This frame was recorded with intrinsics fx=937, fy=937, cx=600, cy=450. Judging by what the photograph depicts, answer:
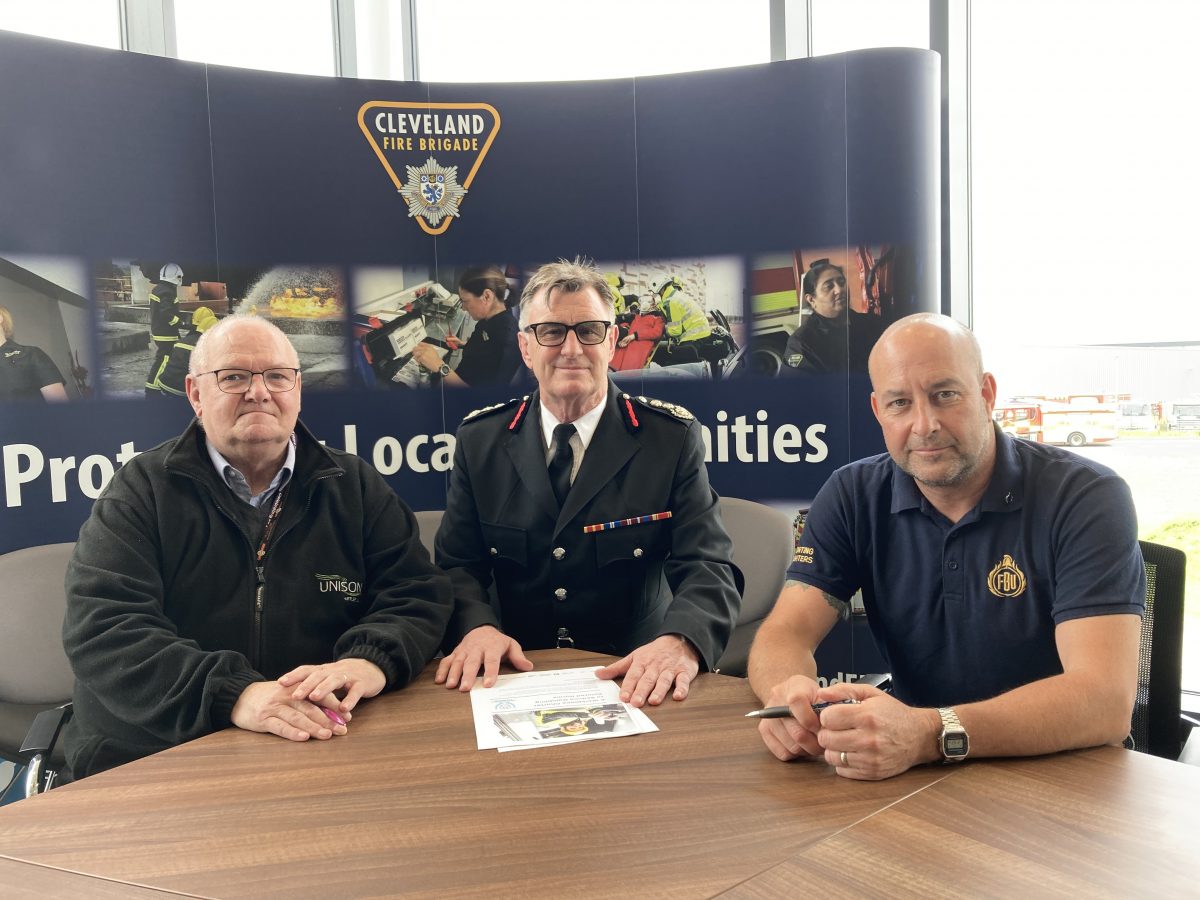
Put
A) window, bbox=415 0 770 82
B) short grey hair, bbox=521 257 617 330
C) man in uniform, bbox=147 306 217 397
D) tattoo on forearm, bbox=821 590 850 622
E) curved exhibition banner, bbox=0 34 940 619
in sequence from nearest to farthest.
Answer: tattoo on forearm, bbox=821 590 850 622, short grey hair, bbox=521 257 617 330, curved exhibition banner, bbox=0 34 940 619, man in uniform, bbox=147 306 217 397, window, bbox=415 0 770 82

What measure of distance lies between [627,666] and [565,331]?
91cm

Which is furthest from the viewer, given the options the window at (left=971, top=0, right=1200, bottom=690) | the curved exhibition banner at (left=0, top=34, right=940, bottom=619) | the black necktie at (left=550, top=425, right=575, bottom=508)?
the window at (left=971, top=0, right=1200, bottom=690)

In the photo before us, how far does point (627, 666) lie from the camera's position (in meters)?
1.87

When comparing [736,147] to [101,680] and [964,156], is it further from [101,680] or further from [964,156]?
[101,680]

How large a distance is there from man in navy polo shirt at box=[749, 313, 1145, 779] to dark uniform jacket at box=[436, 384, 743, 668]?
0.46 m

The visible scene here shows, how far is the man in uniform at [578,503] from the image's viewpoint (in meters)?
2.40

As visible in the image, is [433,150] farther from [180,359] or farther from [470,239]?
[180,359]

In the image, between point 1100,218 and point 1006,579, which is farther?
point 1100,218

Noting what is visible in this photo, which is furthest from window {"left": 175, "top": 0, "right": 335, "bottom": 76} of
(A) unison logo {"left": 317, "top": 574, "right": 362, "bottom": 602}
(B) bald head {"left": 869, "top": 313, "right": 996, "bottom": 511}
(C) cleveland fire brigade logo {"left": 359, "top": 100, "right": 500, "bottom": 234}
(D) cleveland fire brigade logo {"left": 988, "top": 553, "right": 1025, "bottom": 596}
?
(D) cleveland fire brigade logo {"left": 988, "top": 553, "right": 1025, "bottom": 596}

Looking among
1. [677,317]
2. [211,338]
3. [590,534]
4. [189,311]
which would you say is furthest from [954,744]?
[189,311]

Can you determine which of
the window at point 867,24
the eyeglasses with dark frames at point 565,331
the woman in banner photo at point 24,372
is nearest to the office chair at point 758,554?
the eyeglasses with dark frames at point 565,331

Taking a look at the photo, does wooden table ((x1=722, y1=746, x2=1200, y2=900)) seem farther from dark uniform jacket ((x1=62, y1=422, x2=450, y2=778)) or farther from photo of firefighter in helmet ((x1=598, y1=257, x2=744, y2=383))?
photo of firefighter in helmet ((x1=598, y1=257, x2=744, y2=383))

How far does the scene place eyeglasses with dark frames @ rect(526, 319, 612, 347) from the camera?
93.7 inches

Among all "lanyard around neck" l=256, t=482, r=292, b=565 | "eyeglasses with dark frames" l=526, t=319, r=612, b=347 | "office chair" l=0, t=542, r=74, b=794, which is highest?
"eyeglasses with dark frames" l=526, t=319, r=612, b=347
